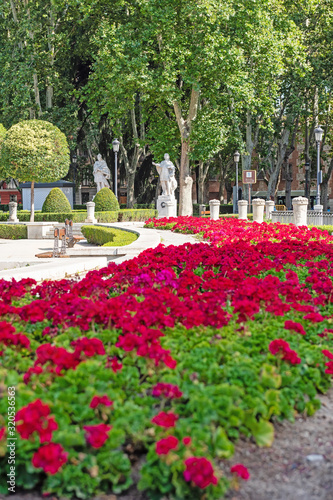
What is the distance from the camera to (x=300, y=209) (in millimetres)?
18406

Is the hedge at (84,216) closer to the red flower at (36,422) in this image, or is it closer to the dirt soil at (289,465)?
the dirt soil at (289,465)

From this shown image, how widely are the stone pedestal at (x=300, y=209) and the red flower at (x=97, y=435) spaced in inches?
651

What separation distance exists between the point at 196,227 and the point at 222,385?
→ 1458 centimetres

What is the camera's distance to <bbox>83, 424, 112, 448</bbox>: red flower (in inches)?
97.4

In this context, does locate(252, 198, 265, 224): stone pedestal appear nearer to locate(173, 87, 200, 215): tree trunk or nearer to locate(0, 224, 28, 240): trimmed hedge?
locate(173, 87, 200, 215): tree trunk

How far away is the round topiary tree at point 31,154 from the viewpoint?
946 inches

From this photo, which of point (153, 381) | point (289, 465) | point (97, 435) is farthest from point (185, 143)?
point (97, 435)

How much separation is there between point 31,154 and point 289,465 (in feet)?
75.7

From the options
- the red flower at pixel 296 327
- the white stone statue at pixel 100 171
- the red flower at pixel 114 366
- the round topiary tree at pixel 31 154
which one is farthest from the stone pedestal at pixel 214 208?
the red flower at pixel 114 366

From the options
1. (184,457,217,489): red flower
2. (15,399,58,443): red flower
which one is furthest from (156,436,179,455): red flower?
(15,399,58,443): red flower

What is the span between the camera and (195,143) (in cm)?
2827

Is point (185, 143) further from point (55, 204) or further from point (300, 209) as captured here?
point (300, 209)

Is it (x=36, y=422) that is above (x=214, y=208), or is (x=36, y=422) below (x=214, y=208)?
below

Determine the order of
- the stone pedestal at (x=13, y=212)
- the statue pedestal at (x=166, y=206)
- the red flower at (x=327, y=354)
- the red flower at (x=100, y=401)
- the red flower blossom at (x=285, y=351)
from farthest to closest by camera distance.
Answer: the statue pedestal at (x=166, y=206) < the stone pedestal at (x=13, y=212) < the red flower at (x=327, y=354) < the red flower blossom at (x=285, y=351) < the red flower at (x=100, y=401)
